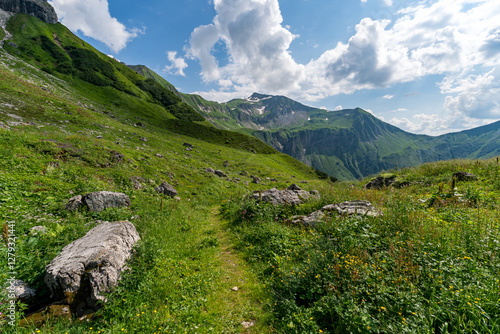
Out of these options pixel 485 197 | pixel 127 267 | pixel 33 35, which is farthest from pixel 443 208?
pixel 33 35

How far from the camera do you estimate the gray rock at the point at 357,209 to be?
887cm

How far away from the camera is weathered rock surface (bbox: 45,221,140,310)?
5.07 metres

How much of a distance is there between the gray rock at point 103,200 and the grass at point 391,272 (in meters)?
8.40

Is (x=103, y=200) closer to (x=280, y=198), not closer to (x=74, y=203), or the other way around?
(x=74, y=203)

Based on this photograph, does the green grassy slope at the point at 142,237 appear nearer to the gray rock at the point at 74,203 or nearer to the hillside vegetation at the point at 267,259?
the hillside vegetation at the point at 267,259

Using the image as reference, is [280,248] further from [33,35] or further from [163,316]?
[33,35]

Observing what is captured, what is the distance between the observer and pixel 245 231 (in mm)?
11312

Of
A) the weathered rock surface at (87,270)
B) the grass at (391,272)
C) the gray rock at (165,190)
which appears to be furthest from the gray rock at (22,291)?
the gray rock at (165,190)

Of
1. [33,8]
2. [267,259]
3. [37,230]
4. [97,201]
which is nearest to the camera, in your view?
[37,230]

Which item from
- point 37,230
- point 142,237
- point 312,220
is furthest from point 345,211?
point 37,230

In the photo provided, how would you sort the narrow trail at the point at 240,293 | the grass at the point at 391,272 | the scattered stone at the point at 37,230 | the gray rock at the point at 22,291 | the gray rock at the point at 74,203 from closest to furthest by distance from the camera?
the grass at the point at 391,272
the gray rock at the point at 22,291
the narrow trail at the point at 240,293
the scattered stone at the point at 37,230
the gray rock at the point at 74,203

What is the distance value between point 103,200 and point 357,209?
14.0 meters

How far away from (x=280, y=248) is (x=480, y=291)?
6024 mm

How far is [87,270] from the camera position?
541 centimetres
